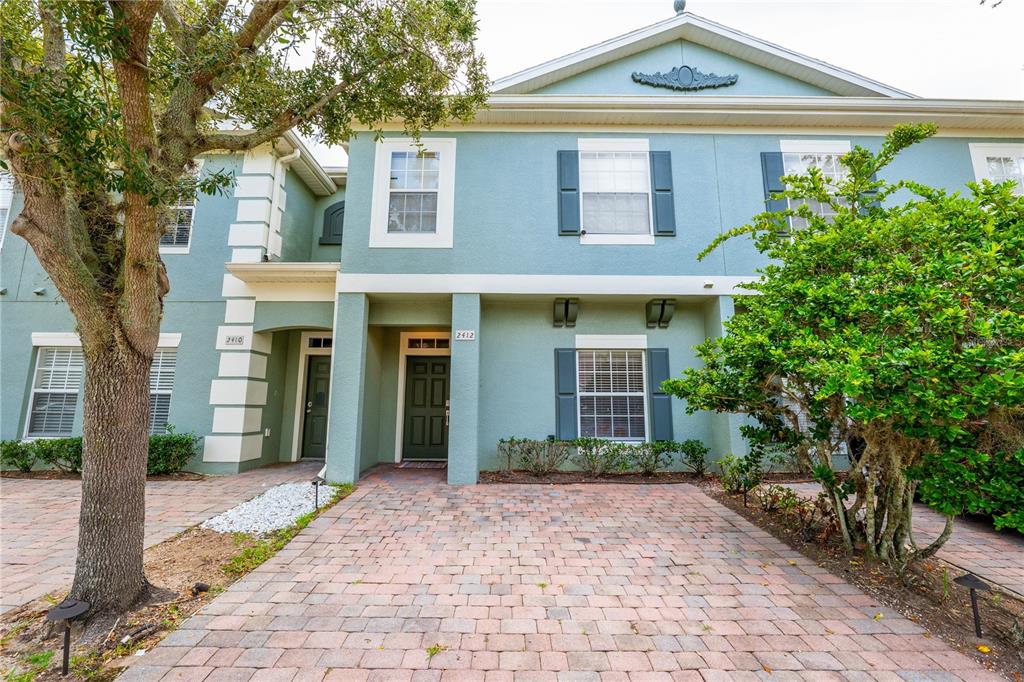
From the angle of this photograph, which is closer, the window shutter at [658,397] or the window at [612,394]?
the window shutter at [658,397]

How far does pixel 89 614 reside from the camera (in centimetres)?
279

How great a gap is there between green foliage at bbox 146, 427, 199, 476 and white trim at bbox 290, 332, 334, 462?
1.73 m

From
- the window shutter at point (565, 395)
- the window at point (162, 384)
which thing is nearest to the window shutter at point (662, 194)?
the window shutter at point (565, 395)

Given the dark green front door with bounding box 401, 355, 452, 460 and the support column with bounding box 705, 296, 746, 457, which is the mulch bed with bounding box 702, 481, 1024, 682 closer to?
the support column with bounding box 705, 296, 746, 457

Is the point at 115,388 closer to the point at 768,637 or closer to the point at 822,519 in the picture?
the point at 768,637

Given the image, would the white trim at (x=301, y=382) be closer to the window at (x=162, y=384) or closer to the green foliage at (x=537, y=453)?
the window at (x=162, y=384)

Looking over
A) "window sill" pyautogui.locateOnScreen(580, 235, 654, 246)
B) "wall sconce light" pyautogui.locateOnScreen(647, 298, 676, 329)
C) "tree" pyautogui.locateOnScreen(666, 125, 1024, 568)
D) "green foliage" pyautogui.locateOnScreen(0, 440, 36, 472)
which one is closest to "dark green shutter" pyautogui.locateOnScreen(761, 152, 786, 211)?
"window sill" pyautogui.locateOnScreen(580, 235, 654, 246)

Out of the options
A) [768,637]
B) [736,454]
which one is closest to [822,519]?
[736,454]

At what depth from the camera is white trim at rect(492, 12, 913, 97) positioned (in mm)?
7387

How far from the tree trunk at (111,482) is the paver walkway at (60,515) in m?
0.89

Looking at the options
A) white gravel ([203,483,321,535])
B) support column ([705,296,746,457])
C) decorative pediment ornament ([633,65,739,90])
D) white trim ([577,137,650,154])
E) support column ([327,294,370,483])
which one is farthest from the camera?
decorative pediment ornament ([633,65,739,90])

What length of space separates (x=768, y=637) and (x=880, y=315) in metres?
2.45

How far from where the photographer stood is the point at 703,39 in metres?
7.66

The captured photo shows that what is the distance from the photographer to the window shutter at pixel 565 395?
702 centimetres
